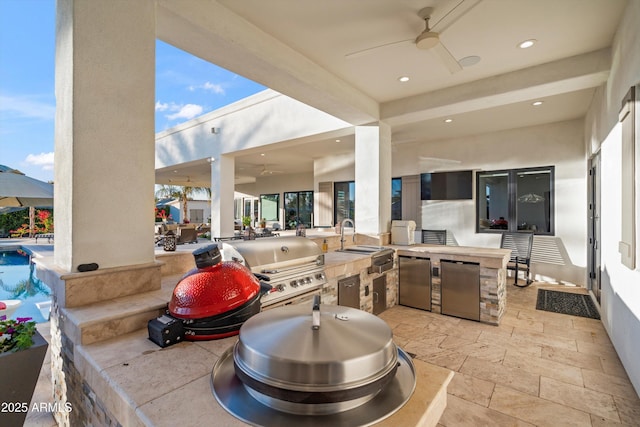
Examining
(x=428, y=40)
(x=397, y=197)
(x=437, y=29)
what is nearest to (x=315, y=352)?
(x=428, y=40)

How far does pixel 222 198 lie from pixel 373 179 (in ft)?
12.1

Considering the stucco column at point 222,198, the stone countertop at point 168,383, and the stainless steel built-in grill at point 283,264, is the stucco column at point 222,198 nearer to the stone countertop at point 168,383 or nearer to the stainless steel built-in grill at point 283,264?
the stainless steel built-in grill at point 283,264

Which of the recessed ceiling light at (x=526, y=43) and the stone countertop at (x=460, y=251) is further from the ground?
the recessed ceiling light at (x=526, y=43)

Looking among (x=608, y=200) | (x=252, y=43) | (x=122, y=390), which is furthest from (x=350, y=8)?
(x=608, y=200)

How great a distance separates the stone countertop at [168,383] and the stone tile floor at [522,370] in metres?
1.40

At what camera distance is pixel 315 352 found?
0.79 m

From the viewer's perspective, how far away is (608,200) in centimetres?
321

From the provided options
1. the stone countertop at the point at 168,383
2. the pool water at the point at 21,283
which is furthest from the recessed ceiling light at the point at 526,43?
the pool water at the point at 21,283

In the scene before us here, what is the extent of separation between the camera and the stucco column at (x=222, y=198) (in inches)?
257

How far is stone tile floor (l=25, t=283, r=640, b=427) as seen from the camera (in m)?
2.04

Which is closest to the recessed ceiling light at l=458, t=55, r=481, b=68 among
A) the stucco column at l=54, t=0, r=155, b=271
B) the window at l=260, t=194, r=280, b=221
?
the stucco column at l=54, t=0, r=155, b=271

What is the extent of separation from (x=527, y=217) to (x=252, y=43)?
20.5ft

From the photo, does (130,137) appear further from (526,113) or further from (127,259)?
(526,113)

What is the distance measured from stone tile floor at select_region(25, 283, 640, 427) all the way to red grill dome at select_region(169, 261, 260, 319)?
164 centimetres
